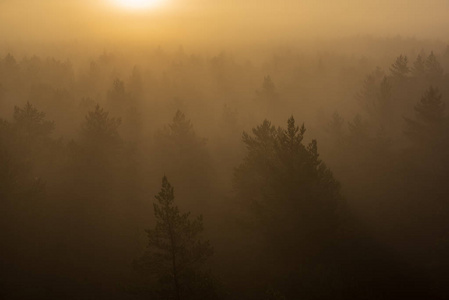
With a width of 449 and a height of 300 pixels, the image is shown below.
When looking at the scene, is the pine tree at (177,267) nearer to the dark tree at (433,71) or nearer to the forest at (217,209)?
→ the forest at (217,209)

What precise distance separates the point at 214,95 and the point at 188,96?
7818mm

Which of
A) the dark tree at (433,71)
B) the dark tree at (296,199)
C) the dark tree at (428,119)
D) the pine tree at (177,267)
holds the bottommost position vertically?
the pine tree at (177,267)

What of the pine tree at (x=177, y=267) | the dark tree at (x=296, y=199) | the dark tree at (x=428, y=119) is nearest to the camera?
the pine tree at (x=177, y=267)

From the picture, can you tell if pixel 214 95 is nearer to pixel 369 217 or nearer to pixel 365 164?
pixel 365 164

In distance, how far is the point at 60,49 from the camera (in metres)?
127

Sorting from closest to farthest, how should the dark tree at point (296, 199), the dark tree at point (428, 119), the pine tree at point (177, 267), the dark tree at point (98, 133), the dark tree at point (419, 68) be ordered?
the pine tree at point (177, 267), the dark tree at point (296, 199), the dark tree at point (98, 133), the dark tree at point (428, 119), the dark tree at point (419, 68)

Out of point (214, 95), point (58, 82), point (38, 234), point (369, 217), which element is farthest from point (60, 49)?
point (369, 217)

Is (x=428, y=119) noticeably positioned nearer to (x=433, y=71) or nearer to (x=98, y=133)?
(x=433, y=71)

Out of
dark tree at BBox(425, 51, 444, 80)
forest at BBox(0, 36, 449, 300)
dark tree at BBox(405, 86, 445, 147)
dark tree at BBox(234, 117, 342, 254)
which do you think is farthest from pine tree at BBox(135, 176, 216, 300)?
dark tree at BBox(425, 51, 444, 80)

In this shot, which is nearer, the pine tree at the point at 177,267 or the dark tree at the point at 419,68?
the pine tree at the point at 177,267

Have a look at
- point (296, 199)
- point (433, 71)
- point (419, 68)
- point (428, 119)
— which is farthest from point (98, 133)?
point (433, 71)

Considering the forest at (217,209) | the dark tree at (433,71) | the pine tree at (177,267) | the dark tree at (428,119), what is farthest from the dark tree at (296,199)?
the dark tree at (433,71)

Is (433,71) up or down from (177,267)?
up

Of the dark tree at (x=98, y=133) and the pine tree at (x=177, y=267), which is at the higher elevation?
the dark tree at (x=98, y=133)
